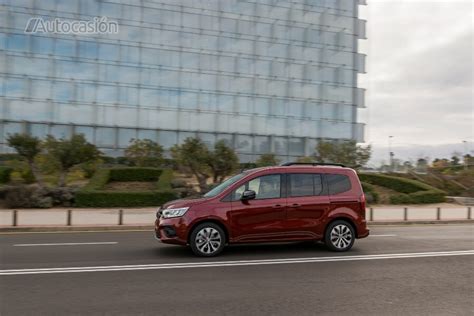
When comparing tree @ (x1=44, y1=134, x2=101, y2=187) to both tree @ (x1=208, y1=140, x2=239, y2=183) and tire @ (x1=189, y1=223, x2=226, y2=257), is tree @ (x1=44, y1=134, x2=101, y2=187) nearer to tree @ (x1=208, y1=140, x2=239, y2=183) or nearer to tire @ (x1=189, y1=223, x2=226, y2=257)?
tree @ (x1=208, y1=140, x2=239, y2=183)

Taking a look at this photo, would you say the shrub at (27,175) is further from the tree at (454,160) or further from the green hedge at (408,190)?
the tree at (454,160)

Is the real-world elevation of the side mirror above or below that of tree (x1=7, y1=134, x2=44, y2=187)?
below

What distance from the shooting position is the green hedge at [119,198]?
21234 millimetres

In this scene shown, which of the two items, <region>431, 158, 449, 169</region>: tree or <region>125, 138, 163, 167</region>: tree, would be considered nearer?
<region>125, 138, 163, 167</region>: tree

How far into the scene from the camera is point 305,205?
970 centimetres

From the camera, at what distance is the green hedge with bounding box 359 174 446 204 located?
26859 millimetres

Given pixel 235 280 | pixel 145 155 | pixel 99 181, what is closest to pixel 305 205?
pixel 235 280

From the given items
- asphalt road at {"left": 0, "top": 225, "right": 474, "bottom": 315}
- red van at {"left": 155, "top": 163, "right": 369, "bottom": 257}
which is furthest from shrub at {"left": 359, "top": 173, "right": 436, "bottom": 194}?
red van at {"left": 155, "top": 163, "right": 369, "bottom": 257}

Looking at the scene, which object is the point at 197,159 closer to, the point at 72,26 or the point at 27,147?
the point at 27,147

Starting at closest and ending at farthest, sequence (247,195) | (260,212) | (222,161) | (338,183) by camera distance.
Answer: (247,195)
(260,212)
(338,183)
(222,161)

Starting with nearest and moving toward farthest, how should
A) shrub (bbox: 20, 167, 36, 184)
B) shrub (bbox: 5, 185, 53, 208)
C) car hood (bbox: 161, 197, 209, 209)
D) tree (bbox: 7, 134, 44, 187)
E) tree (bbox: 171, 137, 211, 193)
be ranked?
car hood (bbox: 161, 197, 209, 209) → shrub (bbox: 5, 185, 53, 208) → tree (bbox: 7, 134, 44, 187) → tree (bbox: 171, 137, 211, 193) → shrub (bbox: 20, 167, 36, 184)

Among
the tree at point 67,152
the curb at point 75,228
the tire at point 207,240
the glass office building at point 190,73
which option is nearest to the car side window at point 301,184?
the tire at point 207,240

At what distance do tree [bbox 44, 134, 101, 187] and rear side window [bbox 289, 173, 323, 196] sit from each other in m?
17.2

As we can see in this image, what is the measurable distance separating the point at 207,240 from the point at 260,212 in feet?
3.94
